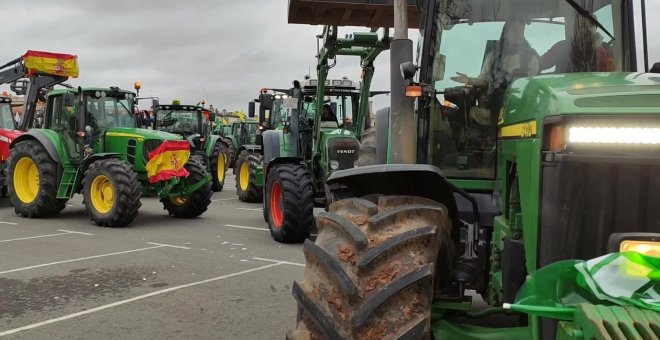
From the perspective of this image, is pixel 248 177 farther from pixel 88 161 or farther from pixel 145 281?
pixel 145 281

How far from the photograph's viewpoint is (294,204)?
8.21 m

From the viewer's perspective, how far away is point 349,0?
540cm

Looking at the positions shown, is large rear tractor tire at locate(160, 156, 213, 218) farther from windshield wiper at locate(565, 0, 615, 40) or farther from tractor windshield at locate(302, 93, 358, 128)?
windshield wiper at locate(565, 0, 615, 40)

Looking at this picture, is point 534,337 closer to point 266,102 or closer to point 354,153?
point 354,153

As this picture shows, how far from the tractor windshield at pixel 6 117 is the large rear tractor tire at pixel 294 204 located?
8.84m

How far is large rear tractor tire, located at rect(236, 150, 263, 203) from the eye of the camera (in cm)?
1366

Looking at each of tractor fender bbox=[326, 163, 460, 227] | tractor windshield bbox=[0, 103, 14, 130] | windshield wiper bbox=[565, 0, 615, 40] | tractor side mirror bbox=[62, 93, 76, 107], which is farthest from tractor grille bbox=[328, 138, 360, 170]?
tractor windshield bbox=[0, 103, 14, 130]

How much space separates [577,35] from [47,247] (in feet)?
24.3

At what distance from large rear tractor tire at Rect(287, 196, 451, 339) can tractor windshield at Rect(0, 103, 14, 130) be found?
546 inches

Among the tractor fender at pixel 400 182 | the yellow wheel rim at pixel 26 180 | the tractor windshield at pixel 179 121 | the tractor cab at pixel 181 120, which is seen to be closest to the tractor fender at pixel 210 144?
the tractor cab at pixel 181 120

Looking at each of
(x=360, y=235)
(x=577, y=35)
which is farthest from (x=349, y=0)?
(x=360, y=235)

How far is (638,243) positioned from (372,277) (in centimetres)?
98

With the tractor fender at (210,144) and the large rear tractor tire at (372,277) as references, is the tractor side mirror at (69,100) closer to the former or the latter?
the tractor fender at (210,144)

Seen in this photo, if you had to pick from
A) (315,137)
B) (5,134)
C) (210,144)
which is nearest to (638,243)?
(315,137)
